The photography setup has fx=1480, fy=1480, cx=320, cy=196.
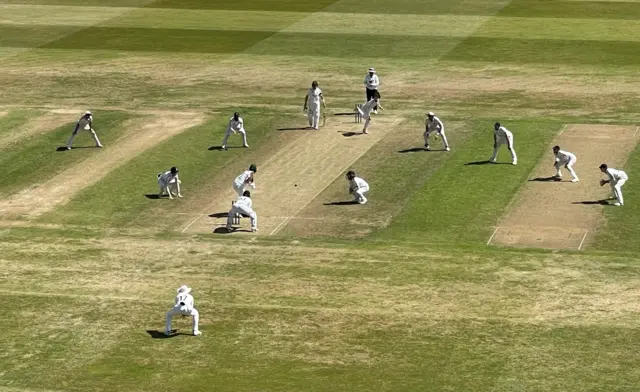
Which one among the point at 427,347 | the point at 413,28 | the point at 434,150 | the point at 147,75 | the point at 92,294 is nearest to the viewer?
the point at 427,347

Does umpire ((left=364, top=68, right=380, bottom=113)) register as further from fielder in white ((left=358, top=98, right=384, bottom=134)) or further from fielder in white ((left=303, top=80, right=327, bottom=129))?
fielder in white ((left=303, top=80, right=327, bottom=129))

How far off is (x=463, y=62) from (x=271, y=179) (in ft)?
72.9

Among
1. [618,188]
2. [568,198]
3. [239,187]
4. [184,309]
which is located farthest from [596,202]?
[184,309]

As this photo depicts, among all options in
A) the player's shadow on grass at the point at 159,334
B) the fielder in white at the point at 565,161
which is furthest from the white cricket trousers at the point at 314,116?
the player's shadow on grass at the point at 159,334

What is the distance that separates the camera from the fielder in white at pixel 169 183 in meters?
52.6

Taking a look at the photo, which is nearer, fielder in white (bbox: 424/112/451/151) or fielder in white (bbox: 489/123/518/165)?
fielder in white (bbox: 489/123/518/165)

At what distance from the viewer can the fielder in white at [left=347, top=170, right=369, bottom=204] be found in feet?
168

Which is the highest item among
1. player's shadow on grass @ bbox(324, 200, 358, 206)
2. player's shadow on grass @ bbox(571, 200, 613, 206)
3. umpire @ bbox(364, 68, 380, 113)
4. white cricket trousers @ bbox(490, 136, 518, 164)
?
umpire @ bbox(364, 68, 380, 113)

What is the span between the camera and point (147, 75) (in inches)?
2886

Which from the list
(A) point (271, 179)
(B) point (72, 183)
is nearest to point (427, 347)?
(A) point (271, 179)

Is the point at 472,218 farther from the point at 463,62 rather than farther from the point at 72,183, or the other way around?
the point at 463,62

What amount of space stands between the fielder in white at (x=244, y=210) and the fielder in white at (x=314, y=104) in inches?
518

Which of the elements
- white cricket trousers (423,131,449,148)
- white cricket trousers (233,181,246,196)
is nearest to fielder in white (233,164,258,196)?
white cricket trousers (233,181,246,196)

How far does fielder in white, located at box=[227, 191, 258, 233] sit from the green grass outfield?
72 centimetres
